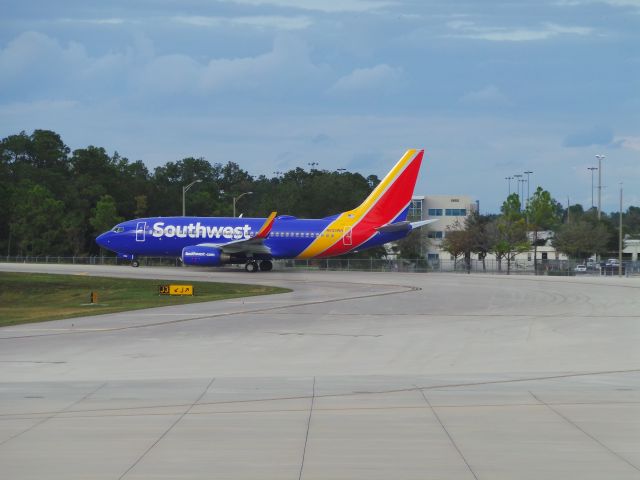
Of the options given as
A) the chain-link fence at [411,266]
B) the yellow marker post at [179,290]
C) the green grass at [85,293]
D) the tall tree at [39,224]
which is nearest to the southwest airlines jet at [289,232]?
the chain-link fence at [411,266]

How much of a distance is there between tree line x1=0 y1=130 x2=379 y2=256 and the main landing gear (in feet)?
80.3

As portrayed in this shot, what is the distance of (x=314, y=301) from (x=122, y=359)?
730 inches

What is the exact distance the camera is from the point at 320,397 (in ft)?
50.6

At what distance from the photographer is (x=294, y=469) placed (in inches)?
408

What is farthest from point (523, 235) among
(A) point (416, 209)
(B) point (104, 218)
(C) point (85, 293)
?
(C) point (85, 293)

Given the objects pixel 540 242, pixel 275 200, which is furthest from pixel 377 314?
pixel 540 242

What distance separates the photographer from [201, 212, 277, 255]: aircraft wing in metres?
62.3

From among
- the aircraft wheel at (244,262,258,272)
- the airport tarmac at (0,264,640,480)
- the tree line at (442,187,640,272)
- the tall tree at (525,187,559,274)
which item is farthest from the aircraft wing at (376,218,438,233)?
the tall tree at (525,187,559,274)

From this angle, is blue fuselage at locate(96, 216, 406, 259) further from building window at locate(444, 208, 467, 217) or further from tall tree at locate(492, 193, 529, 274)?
building window at locate(444, 208, 467, 217)

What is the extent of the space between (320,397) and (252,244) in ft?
160

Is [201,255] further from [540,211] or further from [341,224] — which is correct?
[540,211]

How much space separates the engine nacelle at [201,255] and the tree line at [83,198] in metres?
29.4

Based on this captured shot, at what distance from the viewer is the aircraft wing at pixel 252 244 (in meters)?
62.3

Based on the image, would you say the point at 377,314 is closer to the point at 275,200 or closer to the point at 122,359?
the point at 122,359
